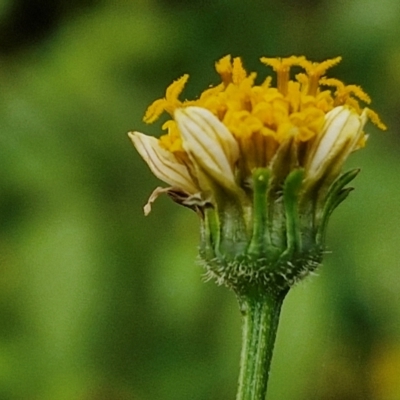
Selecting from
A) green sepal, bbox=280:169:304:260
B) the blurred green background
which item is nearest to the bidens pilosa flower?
green sepal, bbox=280:169:304:260

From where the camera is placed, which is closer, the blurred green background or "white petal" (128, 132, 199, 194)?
"white petal" (128, 132, 199, 194)

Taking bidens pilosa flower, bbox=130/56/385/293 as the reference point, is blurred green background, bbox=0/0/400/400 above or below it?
above

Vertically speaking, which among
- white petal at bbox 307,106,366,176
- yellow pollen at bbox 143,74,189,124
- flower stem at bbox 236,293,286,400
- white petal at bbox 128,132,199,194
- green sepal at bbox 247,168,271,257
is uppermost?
yellow pollen at bbox 143,74,189,124

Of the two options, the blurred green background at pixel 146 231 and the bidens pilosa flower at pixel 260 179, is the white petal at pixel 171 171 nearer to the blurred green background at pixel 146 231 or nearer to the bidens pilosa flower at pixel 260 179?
the bidens pilosa flower at pixel 260 179

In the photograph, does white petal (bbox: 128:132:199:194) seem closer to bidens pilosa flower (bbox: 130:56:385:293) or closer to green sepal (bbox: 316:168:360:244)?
bidens pilosa flower (bbox: 130:56:385:293)

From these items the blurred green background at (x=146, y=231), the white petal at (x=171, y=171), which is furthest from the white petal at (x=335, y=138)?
the blurred green background at (x=146, y=231)

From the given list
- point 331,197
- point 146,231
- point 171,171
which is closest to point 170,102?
point 171,171
